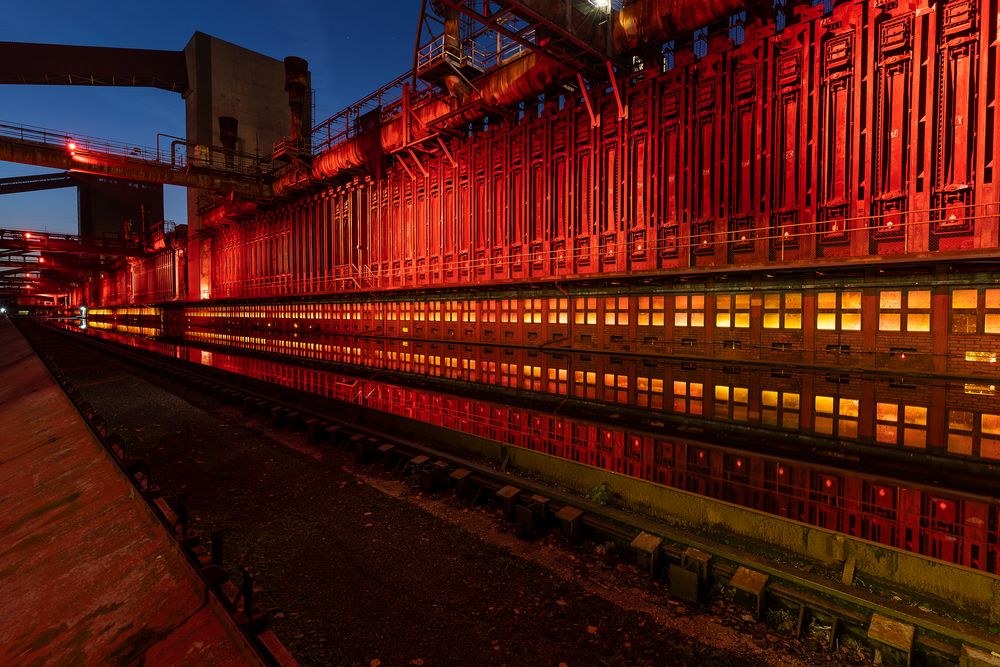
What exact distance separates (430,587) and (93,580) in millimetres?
2753

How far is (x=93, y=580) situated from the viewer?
12.0ft

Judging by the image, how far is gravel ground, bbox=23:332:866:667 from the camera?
10.5 ft

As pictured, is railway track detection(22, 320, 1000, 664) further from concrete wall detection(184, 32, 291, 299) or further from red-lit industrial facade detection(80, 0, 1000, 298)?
concrete wall detection(184, 32, 291, 299)

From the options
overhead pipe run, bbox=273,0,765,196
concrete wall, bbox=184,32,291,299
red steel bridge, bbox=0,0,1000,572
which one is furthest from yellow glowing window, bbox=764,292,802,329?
concrete wall, bbox=184,32,291,299

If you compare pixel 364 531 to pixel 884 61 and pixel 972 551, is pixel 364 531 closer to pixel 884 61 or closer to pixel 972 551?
pixel 972 551

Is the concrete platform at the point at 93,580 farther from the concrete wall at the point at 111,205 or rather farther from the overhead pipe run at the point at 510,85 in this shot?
the concrete wall at the point at 111,205

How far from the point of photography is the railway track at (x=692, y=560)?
2871 millimetres

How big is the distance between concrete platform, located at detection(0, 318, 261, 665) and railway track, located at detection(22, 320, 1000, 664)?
1.39 ft

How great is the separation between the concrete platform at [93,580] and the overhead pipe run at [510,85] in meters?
18.1

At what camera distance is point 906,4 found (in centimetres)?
1223

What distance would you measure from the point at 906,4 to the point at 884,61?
1.43 metres

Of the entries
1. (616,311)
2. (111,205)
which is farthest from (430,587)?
(111,205)

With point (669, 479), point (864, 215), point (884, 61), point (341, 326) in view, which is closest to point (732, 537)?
point (669, 479)

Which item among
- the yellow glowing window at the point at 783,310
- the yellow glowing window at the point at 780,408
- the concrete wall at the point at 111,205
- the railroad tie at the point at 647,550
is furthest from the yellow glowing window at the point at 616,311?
the concrete wall at the point at 111,205
